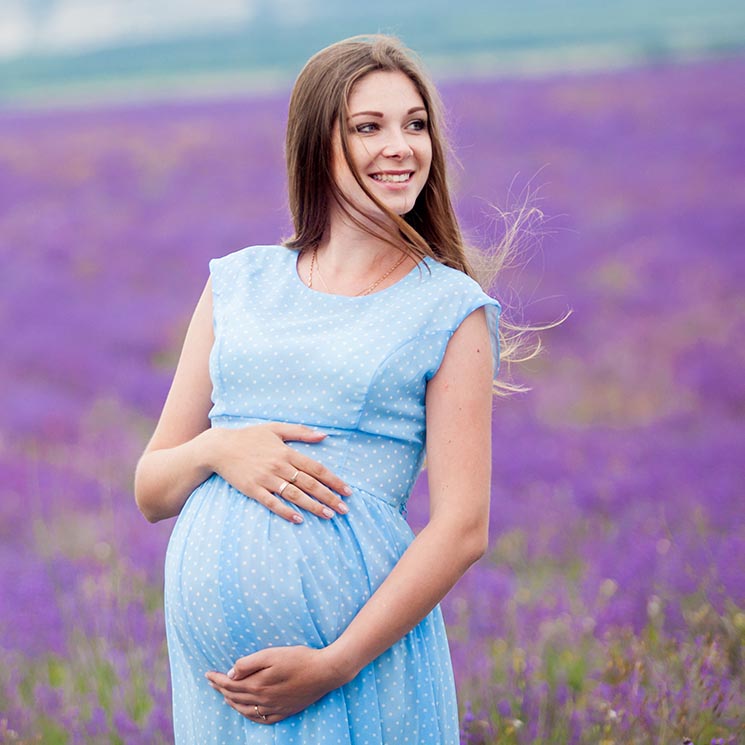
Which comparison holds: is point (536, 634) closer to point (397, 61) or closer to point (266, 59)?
point (397, 61)

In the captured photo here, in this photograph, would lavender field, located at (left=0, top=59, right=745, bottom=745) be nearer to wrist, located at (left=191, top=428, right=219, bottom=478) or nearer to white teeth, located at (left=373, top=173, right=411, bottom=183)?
white teeth, located at (left=373, top=173, right=411, bottom=183)

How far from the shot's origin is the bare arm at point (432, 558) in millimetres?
1785

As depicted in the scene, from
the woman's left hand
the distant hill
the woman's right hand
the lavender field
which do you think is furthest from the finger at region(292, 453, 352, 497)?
the distant hill

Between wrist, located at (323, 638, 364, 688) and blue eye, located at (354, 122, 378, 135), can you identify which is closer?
wrist, located at (323, 638, 364, 688)

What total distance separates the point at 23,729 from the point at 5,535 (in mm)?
2142

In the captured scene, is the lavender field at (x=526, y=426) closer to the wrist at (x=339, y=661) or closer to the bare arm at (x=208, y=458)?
the bare arm at (x=208, y=458)

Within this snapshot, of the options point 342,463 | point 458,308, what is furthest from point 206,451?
point 458,308

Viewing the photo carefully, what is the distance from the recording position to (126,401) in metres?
7.07

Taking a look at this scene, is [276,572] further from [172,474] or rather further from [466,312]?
[466,312]

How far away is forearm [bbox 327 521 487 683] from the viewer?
5.86 ft

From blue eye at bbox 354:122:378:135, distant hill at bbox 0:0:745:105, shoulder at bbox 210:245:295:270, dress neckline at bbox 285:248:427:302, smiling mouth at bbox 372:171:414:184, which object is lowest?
distant hill at bbox 0:0:745:105

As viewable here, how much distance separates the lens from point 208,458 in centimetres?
193

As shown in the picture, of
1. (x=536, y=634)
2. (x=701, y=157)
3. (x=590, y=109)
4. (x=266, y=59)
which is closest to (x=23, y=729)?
(x=536, y=634)

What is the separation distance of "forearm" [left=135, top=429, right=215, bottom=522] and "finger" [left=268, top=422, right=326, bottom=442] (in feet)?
0.37
